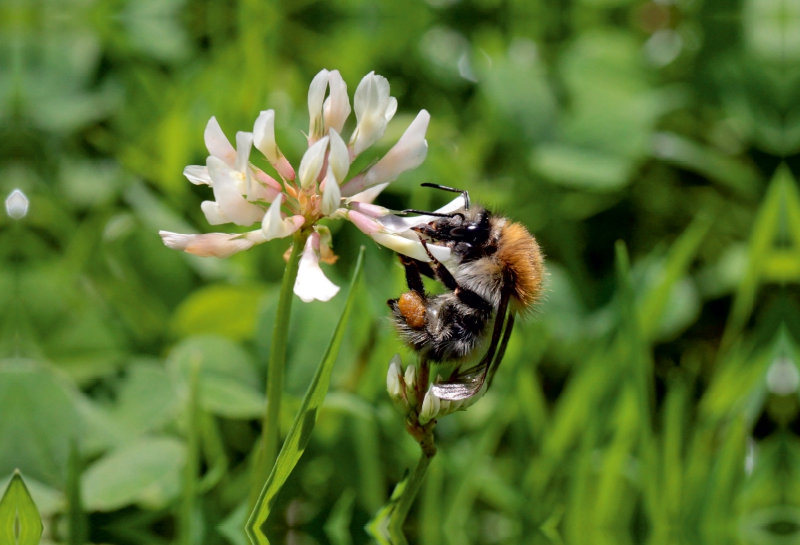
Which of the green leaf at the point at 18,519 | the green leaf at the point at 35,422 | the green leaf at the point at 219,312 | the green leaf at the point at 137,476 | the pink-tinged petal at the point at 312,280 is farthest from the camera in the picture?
the green leaf at the point at 219,312

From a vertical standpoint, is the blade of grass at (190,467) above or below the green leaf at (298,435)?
below

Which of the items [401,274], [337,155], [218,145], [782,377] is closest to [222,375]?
[401,274]

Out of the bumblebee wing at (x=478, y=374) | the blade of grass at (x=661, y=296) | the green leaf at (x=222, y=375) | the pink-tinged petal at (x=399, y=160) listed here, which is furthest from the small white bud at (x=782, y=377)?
the pink-tinged petal at (x=399, y=160)

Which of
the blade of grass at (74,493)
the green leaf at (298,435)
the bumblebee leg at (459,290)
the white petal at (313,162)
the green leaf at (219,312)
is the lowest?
the green leaf at (219,312)

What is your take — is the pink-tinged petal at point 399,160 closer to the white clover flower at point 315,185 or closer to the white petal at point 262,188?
the white clover flower at point 315,185

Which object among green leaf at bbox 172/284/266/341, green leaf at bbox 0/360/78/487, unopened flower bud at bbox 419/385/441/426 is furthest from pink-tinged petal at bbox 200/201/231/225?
green leaf at bbox 172/284/266/341

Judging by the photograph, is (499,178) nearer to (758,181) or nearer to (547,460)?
(758,181)

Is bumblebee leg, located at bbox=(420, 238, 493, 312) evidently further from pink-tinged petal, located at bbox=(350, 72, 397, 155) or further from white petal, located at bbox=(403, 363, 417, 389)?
pink-tinged petal, located at bbox=(350, 72, 397, 155)
